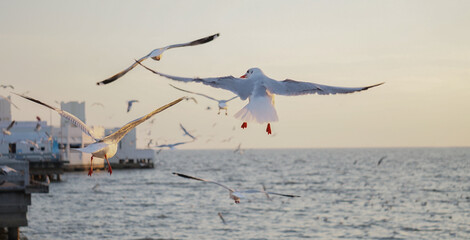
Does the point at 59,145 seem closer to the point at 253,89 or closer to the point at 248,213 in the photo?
the point at 248,213

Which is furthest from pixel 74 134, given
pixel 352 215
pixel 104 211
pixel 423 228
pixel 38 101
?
pixel 38 101

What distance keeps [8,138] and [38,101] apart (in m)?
101

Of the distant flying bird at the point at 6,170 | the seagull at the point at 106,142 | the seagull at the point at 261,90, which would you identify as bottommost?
the distant flying bird at the point at 6,170

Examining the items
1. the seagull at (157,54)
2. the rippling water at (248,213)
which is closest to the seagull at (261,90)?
the seagull at (157,54)

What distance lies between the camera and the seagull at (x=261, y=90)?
7.95 meters

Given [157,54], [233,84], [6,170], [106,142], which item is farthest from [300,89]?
[6,170]

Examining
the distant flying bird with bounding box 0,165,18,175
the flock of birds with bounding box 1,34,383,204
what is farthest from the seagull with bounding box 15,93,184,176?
the distant flying bird with bounding box 0,165,18,175

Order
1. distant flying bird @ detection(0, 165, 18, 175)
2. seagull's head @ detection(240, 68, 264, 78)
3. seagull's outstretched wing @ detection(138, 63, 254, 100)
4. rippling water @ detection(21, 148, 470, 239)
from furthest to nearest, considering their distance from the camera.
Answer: rippling water @ detection(21, 148, 470, 239)
distant flying bird @ detection(0, 165, 18, 175)
seagull's head @ detection(240, 68, 264, 78)
seagull's outstretched wing @ detection(138, 63, 254, 100)

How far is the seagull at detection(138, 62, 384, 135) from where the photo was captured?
26.1ft

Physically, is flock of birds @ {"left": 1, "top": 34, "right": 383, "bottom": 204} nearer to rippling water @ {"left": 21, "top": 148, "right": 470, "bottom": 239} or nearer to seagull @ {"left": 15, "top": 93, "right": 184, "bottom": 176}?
seagull @ {"left": 15, "top": 93, "right": 184, "bottom": 176}

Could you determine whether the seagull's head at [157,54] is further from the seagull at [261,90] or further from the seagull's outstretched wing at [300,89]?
the seagull's outstretched wing at [300,89]

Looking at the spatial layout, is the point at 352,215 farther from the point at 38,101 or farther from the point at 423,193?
the point at 38,101

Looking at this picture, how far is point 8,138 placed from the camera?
344 feet

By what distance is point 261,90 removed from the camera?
8258mm
